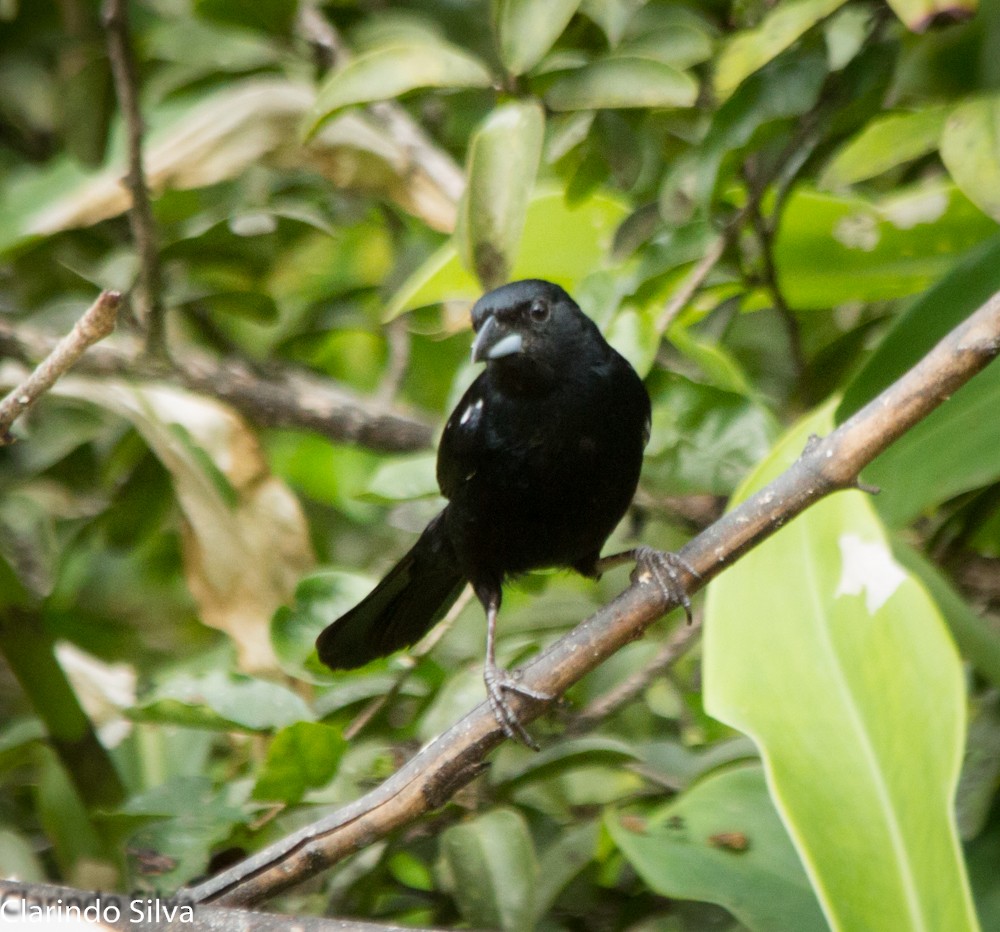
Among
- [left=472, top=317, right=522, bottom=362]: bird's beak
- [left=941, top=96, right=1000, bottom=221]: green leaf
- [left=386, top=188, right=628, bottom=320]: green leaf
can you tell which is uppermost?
[left=941, top=96, right=1000, bottom=221]: green leaf

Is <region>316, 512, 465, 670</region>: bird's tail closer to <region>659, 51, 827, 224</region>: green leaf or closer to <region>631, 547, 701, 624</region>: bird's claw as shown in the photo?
<region>631, 547, 701, 624</region>: bird's claw

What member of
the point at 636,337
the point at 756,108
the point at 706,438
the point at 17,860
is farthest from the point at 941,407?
the point at 17,860

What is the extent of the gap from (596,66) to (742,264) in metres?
0.64

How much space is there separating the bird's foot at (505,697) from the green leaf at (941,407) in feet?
2.64

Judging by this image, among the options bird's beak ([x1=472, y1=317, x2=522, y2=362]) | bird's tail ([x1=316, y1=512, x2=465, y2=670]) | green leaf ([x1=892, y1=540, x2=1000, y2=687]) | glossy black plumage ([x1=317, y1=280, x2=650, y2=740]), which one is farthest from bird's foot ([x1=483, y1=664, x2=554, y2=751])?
green leaf ([x1=892, y1=540, x2=1000, y2=687])

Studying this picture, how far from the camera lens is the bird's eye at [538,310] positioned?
8.84 feet

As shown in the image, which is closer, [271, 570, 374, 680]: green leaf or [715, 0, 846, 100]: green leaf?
[715, 0, 846, 100]: green leaf

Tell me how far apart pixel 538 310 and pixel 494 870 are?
1148 mm

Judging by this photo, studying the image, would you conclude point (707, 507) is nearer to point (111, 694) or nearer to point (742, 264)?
point (742, 264)

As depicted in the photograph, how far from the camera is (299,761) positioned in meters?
2.29

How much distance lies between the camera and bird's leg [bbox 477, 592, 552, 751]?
2092 millimetres

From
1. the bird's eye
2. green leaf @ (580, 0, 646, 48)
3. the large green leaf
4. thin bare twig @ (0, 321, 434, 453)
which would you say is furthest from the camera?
thin bare twig @ (0, 321, 434, 453)

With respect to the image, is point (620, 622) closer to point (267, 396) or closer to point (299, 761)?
point (299, 761)

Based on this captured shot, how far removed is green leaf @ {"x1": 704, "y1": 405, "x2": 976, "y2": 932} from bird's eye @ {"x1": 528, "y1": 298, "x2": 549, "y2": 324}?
65cm
